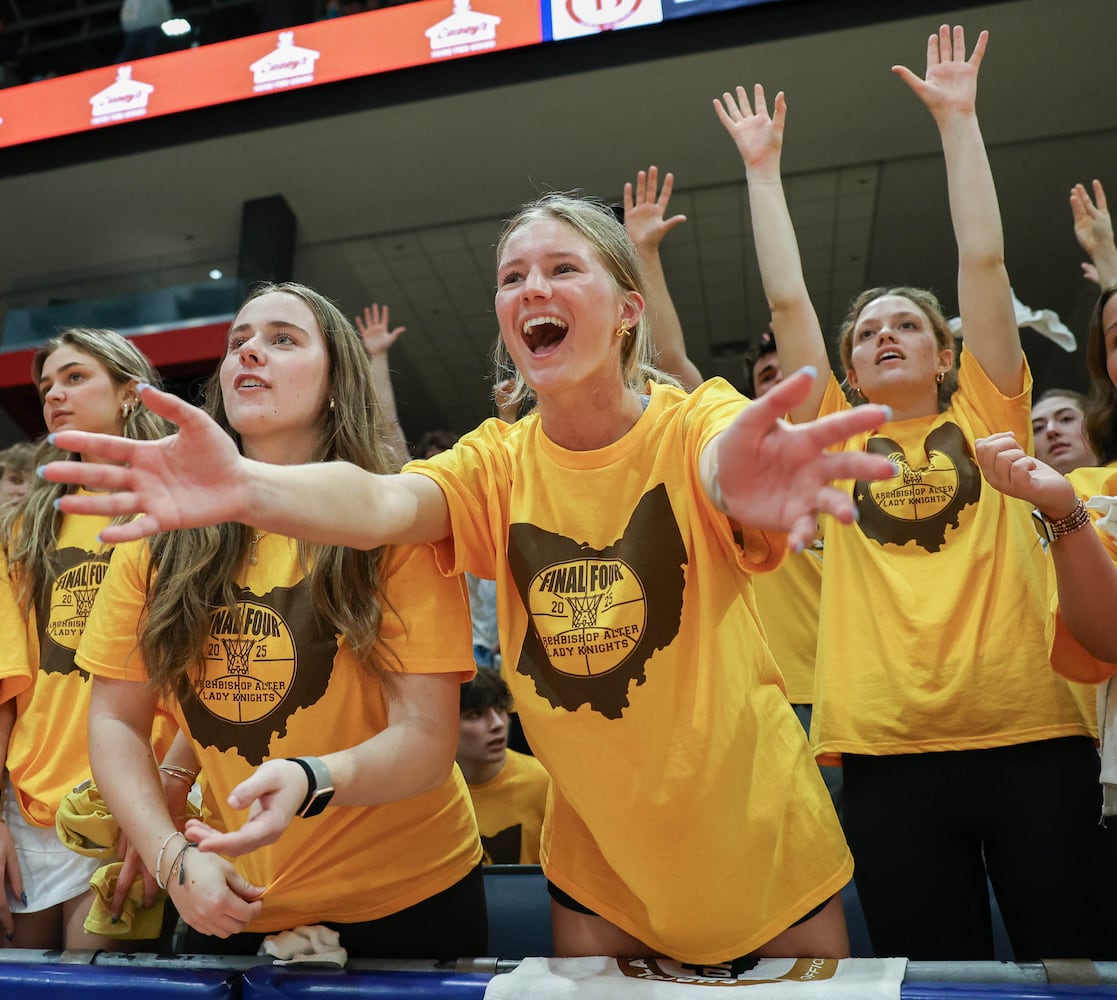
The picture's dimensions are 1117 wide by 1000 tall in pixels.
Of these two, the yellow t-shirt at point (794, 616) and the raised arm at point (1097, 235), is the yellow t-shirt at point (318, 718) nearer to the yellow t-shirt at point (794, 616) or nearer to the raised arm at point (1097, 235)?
the yellow t-shirt at point (794, 616)

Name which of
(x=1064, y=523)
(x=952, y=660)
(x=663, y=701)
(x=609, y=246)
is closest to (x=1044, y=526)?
(x=1064, y=523)

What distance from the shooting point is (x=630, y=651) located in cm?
135

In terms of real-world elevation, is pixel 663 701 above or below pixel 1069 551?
below

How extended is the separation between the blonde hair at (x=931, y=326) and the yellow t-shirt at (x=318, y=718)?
119 cm

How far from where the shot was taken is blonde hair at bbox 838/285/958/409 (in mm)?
2186

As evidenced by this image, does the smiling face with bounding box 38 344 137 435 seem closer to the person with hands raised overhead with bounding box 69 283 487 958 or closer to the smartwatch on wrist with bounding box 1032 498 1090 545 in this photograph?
the person with hands raised overhead with bounding box 69 283 487 958

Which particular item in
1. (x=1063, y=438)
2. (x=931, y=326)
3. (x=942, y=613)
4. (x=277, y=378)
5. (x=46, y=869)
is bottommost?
(x=46, y=869)

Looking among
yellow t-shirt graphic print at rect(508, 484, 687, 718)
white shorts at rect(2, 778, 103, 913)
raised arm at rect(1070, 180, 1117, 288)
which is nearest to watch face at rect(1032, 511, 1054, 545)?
yellow t-shirt graphic print at rect(508, 484, 687, 718)

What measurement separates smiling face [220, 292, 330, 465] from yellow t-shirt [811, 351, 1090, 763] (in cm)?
102

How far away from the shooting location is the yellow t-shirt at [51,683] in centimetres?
193

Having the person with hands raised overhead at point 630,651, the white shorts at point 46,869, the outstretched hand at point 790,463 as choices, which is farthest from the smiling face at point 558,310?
the white shorts at point 46,869

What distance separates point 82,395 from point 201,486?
4.34 ft

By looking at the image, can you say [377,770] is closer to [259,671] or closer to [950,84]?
[259,671]

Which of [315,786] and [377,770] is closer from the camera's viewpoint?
[315,786]
